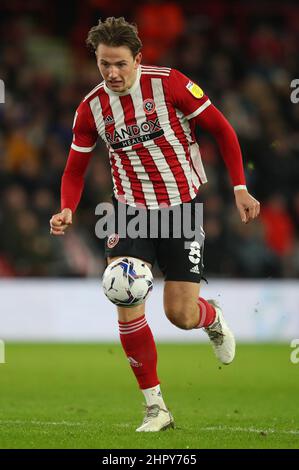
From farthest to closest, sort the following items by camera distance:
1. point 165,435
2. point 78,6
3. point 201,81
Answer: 1. point 78,6
2. point 201,81
3. point 165,435

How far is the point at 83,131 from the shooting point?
653 cm

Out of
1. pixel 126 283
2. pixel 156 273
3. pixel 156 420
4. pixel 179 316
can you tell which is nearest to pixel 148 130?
pixel 126 283

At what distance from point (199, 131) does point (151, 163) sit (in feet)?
27.6

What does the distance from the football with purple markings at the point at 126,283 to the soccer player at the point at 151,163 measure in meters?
0.14

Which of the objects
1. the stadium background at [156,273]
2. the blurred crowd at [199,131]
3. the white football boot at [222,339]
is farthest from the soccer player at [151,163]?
the blurred crowd at [199,131]

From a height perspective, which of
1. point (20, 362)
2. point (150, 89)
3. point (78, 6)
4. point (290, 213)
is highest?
point (78, 6)

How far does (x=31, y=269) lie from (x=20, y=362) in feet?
9.03

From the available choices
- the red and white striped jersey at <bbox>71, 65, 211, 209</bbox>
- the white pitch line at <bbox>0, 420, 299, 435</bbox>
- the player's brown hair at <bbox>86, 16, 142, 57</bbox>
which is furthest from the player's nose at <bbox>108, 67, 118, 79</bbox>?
the white pitch line at <bbox>0, 420, 299, 435</bbox>

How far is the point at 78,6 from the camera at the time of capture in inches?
689

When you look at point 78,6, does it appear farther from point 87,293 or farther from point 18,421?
point 18,421

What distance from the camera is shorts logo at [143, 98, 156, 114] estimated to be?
6.39m

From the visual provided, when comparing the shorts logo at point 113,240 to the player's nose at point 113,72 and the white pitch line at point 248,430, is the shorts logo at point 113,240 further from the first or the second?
the white pitch line at point 248,430

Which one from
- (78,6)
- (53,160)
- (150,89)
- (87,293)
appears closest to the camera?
(150,89)

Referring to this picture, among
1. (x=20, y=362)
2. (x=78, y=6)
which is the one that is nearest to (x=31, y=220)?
(x=20, y=362)
